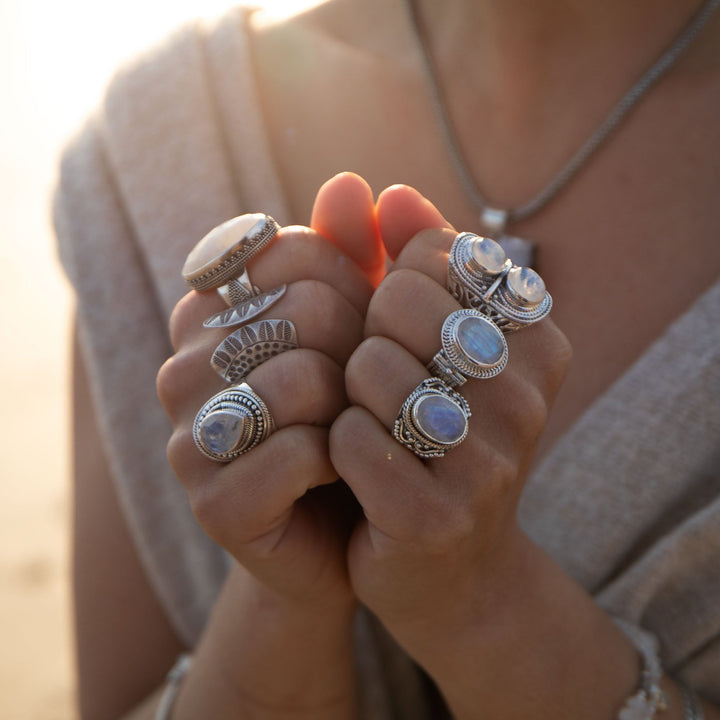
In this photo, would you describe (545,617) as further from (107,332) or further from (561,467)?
(107,332)

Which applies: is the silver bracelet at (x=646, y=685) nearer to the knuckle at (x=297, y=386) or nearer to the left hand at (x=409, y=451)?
the left hand at (x=409, y=451)

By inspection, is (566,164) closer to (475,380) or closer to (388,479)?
(475,380)

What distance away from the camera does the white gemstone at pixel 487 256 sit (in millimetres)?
640

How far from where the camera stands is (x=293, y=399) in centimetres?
64

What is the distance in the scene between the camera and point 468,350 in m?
0.61

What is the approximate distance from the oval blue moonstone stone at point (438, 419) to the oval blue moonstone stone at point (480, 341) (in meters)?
0.05

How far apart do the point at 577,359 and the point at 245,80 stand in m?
0.82

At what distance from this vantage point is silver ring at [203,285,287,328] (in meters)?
0.68

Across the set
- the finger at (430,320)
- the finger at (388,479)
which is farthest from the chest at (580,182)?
the finger at (388,479)

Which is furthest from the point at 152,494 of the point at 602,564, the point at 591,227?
the point at 591,227

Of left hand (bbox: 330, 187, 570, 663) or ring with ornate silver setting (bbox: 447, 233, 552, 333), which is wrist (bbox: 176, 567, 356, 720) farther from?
ring with ornate silver setting (bbox: 447, 233, 552, 333)

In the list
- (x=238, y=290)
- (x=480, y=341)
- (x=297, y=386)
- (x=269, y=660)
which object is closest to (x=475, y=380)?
(x=480, y=341)

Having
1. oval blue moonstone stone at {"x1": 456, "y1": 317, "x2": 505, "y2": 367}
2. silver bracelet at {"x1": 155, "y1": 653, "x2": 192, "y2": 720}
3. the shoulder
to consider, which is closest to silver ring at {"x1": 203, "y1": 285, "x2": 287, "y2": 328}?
oval blue moonstone stone at {"x1": 456, "y1": 317, "x2": 505, "y2": 367}

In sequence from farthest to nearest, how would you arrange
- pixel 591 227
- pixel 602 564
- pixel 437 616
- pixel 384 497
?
1. pixel 591 227
2. pixel 602 564
3. pixel 437 616
4. pixel 384 497
